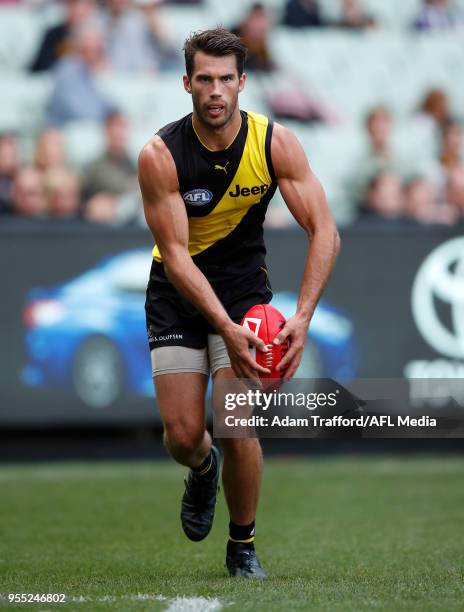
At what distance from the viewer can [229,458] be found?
225 inches

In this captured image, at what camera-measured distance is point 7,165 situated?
465 inches

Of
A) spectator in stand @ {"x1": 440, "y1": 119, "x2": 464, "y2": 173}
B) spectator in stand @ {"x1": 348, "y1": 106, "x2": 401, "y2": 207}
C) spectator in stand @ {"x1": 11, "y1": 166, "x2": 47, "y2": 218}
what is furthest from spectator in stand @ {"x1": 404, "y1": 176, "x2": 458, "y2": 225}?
spectator in stand @ {"x1": 11, "y1": 166, "x2": 47, "y2": 218}

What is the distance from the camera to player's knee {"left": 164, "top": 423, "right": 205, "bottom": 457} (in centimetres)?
571

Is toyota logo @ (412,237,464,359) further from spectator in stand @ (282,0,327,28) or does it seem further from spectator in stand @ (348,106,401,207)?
spectator in stand @ (282,0,327,28)

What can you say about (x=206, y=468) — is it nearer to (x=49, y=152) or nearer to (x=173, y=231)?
(x=173, y=231)

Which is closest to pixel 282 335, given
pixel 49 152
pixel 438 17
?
pixel 49 152

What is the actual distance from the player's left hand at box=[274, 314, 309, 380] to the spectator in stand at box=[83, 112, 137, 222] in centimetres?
658

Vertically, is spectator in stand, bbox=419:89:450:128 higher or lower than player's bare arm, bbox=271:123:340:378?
higher

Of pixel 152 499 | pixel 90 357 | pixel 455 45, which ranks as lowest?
pixel 152 499

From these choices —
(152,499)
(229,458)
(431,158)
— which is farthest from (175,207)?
(431,158)

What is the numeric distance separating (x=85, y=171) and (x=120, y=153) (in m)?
0.40

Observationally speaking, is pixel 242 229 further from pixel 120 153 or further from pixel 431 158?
pixel 431 158

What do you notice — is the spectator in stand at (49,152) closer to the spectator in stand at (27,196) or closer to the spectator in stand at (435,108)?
the spectator in stand at (27,196)

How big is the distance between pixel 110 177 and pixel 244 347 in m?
7.05
